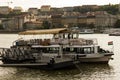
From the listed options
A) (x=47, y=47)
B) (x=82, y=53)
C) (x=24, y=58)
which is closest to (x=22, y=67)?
(x=24, y=58)

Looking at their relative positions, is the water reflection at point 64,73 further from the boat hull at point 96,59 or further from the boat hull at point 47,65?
the boat hull at point 96,59

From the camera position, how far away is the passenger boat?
34375 mm

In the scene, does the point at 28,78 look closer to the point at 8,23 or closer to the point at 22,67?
the point at 22,67

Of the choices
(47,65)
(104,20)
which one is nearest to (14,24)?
(104,20)

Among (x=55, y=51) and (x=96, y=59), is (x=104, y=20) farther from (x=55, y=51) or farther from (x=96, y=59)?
(x=55, y=51)

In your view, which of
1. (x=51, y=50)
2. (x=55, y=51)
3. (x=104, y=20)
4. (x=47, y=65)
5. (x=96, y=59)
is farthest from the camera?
(x=104, y=20)

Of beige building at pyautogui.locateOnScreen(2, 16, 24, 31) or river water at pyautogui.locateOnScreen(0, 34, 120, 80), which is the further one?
beige building at pyautogui.locateOnScreen(2, 16, 24, 31)

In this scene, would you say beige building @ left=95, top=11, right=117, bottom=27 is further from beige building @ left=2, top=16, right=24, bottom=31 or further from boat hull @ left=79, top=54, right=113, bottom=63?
boat hull @ left=79, top=54, right=113, bottom=63

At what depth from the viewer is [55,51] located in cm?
3584

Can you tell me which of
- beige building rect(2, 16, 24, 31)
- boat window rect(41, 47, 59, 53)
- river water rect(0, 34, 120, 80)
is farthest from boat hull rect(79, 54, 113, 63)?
beige building rect(2, 16, 24, 31)

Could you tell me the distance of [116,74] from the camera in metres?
32.2

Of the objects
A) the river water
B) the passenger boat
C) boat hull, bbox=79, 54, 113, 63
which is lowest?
the river water

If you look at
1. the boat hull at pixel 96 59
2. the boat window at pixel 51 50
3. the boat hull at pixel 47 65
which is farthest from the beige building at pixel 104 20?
the boat hull at pixel 47 65

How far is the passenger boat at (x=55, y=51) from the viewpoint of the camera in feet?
113
